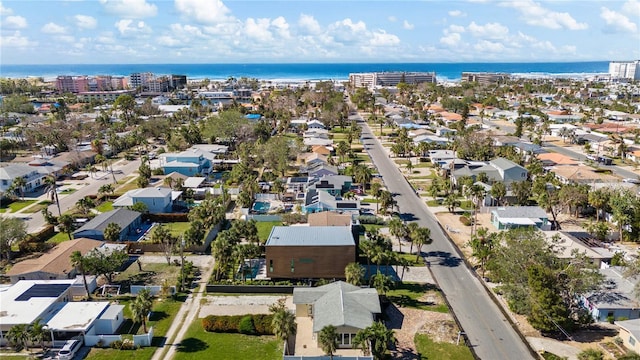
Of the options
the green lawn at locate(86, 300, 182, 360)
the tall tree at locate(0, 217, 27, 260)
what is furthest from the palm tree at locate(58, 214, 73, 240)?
the green lawn at locate(86, 300, 182, 360)

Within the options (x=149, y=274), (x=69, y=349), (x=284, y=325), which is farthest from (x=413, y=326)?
(x=149, y=274)

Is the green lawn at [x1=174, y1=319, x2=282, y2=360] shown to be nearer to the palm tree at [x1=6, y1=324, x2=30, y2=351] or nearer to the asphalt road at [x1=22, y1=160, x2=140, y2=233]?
the palm tree at [x1=6, y1=324, x2=30, y2=351]

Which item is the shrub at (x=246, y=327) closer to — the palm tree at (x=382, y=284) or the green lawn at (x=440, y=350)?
the palm tree at (x=382, y=284)

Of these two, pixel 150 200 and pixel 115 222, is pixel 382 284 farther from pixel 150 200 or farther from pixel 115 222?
pixel 150 200

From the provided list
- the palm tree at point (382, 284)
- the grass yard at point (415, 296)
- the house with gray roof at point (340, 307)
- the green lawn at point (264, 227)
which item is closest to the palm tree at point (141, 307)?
the house with gray roof at point (340, 307)

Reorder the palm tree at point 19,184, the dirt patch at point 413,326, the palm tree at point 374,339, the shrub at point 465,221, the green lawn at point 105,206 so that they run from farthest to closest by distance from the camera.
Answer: the palm tree at point 19,184 → the green lawn at point 105,206 → the shrub at point 465,221 → the dirt patch at point 413,326 → the palm tree at point 374,339
